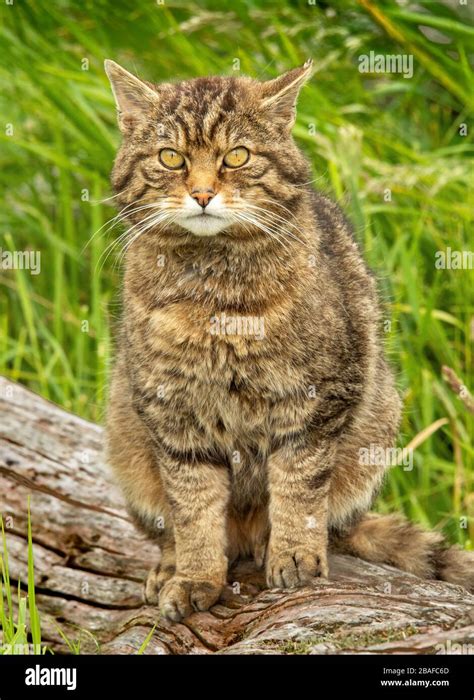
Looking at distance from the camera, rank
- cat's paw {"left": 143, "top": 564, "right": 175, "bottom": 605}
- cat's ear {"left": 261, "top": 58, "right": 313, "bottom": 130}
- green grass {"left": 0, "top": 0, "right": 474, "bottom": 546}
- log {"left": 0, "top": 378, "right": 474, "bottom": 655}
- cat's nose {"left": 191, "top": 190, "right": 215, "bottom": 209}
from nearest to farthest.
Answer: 1. log {"left": 0, "top": 378, "right": 474, "bottom": 655}
2. cat's nose {"left": 191, "top": 190, "right": 215, "bottom": 209}
3. cat's ear {"left": 261, "top": 58, "right": 313, "bottom": 130}
4. cat's paw {"left": 143, "top": 564, "right": 175, "bottom": 605}
5. green grass {"left": 0, "top": 0, "right": 474, "bottom": 546}

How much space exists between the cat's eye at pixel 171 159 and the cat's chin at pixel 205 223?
18 cm

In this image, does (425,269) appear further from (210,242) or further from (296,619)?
(296,619)

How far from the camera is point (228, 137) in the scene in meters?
3.11

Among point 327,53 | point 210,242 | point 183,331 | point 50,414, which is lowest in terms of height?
point 50,414

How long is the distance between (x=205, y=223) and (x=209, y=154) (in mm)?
217

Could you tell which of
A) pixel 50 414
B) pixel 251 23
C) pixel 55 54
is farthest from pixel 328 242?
pixel 55 54

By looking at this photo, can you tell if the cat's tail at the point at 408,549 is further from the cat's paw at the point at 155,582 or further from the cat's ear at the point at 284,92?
the cat's ear at the point at 284,92

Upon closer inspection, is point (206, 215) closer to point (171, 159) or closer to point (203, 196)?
point (203, 196)

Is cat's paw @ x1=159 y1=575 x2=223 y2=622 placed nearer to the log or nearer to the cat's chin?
the log

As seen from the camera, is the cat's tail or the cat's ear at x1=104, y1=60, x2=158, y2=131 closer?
the cat's ear at x1=104, y1=60, x2=158, y2=131

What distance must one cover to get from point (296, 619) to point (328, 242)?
1286 millimetres

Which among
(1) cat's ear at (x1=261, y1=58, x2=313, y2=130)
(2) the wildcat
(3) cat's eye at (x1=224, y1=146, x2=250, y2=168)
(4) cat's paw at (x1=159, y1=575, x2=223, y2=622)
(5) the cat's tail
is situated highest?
(1) cat's ear at (x1=261, y1=58, x2=313, y2=130)

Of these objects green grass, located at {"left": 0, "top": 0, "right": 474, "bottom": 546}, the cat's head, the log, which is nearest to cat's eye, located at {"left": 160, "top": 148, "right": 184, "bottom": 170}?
the cat's head

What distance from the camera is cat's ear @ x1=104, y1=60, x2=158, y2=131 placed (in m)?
3.27
